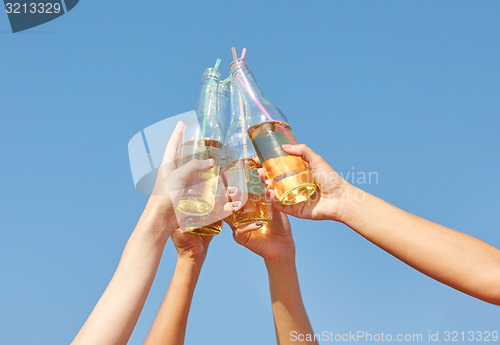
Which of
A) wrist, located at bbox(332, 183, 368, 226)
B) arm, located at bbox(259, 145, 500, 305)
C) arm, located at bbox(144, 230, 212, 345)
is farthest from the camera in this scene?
arm, located at bbox(144, 230, 212, 345)

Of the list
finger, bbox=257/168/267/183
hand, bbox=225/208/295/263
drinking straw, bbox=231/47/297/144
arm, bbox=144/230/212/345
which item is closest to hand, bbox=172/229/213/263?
arm, bbox=144/230/212/345

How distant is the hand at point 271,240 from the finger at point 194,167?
48 centimetres

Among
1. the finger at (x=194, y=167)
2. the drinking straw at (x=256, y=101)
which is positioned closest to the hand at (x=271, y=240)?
the finger at (x=194, y=167)

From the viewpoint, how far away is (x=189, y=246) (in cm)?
226

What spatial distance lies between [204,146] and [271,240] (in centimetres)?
74

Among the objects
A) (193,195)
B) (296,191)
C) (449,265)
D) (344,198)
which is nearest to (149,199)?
(193,195)

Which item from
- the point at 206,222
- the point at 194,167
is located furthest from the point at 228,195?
the point at 194,167

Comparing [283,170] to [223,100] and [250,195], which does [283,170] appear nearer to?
[250,195]

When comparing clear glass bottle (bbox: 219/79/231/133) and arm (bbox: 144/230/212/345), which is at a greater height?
clear glass bottle (bbox: 219/79/231/133)

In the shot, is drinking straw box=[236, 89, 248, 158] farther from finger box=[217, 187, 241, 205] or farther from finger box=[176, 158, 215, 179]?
finger box=[176, 158, 215, 179]

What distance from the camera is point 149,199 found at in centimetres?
183

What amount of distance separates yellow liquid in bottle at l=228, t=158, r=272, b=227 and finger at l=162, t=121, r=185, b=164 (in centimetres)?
35

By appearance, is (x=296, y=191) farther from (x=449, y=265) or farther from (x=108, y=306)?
(x=108, y=306)

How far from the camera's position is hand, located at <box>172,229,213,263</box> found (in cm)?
223
